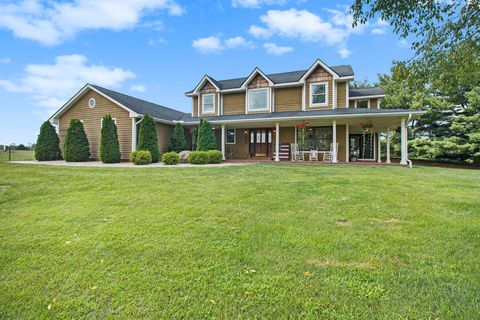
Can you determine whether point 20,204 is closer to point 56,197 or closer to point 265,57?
point 56,197

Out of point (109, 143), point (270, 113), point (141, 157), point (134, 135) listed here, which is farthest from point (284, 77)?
point (109, 143)

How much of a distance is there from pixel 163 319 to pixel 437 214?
4.77 m

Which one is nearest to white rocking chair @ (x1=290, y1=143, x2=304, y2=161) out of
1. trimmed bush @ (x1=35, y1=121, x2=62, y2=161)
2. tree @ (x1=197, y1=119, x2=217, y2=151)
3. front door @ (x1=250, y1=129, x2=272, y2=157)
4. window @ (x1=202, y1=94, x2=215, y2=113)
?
front door @ (x1=250, y1=129, x2=272, y2=157)

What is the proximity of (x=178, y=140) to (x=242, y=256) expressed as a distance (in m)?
15.0

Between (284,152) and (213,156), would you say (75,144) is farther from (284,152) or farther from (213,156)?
(284,152)

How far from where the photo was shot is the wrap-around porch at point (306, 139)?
51.6 feet

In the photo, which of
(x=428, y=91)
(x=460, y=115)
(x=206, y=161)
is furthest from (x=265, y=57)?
(x=428, y=91)

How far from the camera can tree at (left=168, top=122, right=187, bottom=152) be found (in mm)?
17266

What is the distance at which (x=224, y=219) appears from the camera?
4348 millimetres

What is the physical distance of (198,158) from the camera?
14055mm

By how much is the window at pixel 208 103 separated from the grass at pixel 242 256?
46.6ft

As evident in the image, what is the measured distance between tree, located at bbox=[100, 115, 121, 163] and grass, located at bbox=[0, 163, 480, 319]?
9.82 m

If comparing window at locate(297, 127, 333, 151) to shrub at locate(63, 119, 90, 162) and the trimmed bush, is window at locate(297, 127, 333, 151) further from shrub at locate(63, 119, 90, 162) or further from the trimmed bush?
the trimmed bush

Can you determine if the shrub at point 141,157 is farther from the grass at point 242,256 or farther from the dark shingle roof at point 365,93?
the dark shingle roof at point 365,93
